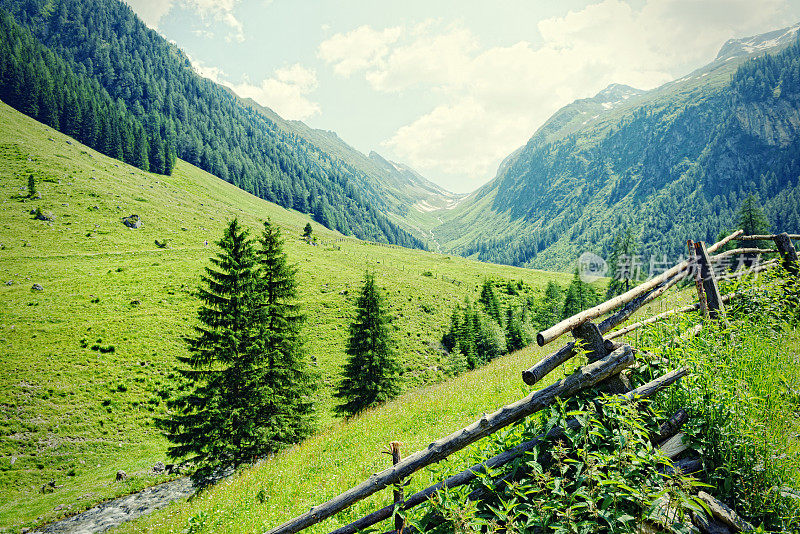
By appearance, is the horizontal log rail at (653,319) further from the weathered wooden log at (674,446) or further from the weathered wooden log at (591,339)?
the weathered wooden log at (674,446)

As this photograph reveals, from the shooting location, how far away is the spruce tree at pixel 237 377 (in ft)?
62.5

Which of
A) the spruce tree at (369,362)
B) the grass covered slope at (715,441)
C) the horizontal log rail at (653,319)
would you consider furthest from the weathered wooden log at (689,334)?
the spruce tree at (369,362)

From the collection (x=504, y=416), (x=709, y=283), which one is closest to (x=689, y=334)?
(x=709, y=283)

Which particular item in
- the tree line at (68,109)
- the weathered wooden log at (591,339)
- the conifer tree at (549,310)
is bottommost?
the conifer tree at (549,310)

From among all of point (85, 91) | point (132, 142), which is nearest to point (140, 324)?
point (132, 142)

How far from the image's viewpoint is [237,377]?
64.3ft

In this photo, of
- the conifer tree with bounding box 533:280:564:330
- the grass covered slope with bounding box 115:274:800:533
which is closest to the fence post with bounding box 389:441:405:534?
the grass covered slope with bounding box 115:274:800:533

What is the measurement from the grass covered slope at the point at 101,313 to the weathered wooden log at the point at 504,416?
23.5m

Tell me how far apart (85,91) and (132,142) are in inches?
1403

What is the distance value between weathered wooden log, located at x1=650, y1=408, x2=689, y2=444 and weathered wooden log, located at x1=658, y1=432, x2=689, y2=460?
72mm

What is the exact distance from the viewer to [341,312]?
175ft

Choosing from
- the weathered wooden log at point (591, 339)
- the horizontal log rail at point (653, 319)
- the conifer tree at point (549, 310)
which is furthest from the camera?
the conifer tree at point (549, 310)

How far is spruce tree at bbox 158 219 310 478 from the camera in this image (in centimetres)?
1905

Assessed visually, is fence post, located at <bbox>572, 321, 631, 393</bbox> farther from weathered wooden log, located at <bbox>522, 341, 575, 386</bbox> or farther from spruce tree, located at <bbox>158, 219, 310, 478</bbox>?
spruce tree, located at <bbox>158, 219, 310, 478</bbox>
